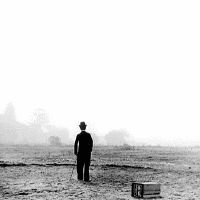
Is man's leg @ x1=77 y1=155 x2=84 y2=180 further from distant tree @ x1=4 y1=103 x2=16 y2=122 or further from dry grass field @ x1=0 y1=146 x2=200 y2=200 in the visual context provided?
distant tree @ x1=4 y1=103 x2=16 y2=122

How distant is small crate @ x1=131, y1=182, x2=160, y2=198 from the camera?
11.3 m

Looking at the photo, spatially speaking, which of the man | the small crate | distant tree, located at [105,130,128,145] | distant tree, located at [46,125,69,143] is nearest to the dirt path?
the small crate

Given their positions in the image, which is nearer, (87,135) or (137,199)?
(137,199)

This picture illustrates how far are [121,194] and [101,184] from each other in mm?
2120

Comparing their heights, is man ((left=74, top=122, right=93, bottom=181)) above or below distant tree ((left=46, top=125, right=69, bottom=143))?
below

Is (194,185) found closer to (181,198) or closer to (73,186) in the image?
(181,198)

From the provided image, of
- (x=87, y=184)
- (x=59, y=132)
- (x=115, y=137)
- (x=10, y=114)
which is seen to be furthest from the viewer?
(x=10, y=114)

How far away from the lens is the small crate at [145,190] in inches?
444

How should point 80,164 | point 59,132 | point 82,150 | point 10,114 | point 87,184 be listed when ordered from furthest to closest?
point 10,114, point 59,132, point 82,150, point 80,164, point 87,184

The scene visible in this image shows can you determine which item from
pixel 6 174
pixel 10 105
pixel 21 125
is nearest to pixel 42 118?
pixel 21 125

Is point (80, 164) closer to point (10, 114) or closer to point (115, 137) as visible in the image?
point (115, 137)

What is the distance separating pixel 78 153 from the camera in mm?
14922

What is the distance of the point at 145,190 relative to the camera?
11.3m

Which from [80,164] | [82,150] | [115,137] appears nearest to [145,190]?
[80,164]
